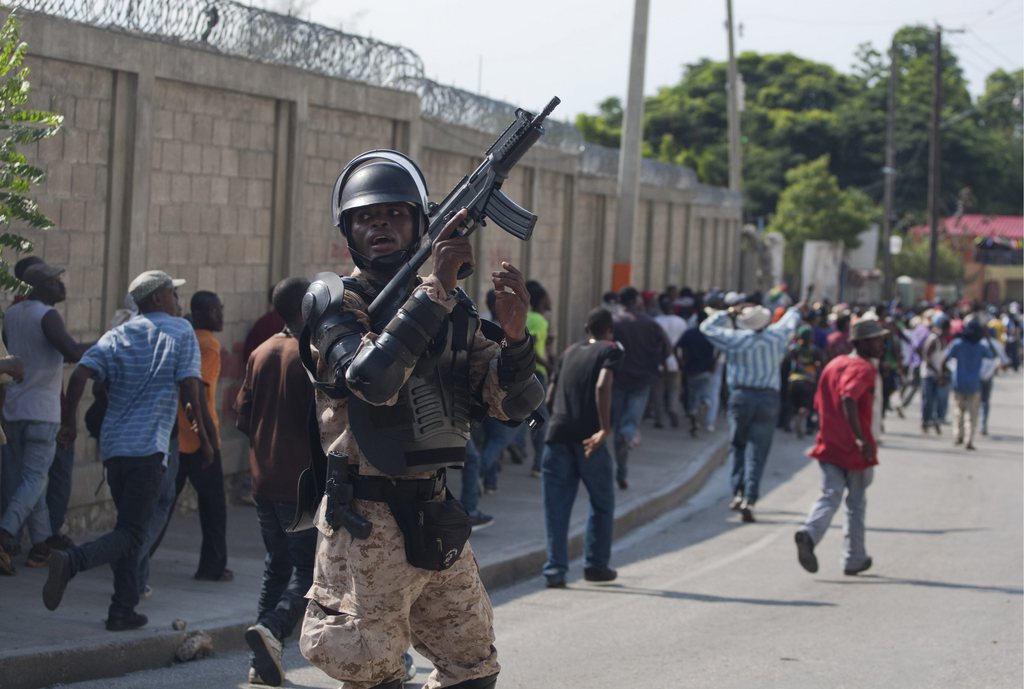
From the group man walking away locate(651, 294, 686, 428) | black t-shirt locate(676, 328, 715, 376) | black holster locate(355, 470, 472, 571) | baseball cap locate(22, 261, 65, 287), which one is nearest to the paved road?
baseball cap locate(22, 261, 65, 287)

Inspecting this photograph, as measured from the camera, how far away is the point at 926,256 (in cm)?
5816

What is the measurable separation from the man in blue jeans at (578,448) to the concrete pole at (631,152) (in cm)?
803

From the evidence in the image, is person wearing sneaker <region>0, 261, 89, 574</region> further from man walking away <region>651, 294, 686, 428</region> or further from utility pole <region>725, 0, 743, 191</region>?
utility pole <region>725, 0, 743, 191</region>

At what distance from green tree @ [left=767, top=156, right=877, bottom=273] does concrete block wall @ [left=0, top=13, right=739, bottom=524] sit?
36508 mm

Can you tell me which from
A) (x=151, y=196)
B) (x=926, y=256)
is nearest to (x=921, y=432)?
(x=151, y=196)

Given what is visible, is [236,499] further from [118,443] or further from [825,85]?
[825,85]

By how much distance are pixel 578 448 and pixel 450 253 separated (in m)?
5.11

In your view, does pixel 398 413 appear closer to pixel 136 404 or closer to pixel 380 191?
pixel 380 191

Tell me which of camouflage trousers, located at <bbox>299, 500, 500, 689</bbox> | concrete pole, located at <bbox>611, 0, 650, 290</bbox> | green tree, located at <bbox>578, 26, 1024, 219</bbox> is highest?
green tree, located at <bbox>578, 26, 1024, 219</bbox>

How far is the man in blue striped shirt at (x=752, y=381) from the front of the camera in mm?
12219

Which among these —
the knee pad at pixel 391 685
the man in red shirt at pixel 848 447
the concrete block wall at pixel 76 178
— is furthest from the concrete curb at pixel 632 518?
the knee pad at pixel 391 685

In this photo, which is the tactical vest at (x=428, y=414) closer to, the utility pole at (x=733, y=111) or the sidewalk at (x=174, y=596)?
the sidewalk at (x=174, y=596)

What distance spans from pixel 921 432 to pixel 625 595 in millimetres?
13131

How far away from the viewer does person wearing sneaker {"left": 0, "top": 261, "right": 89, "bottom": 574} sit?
801 cm
